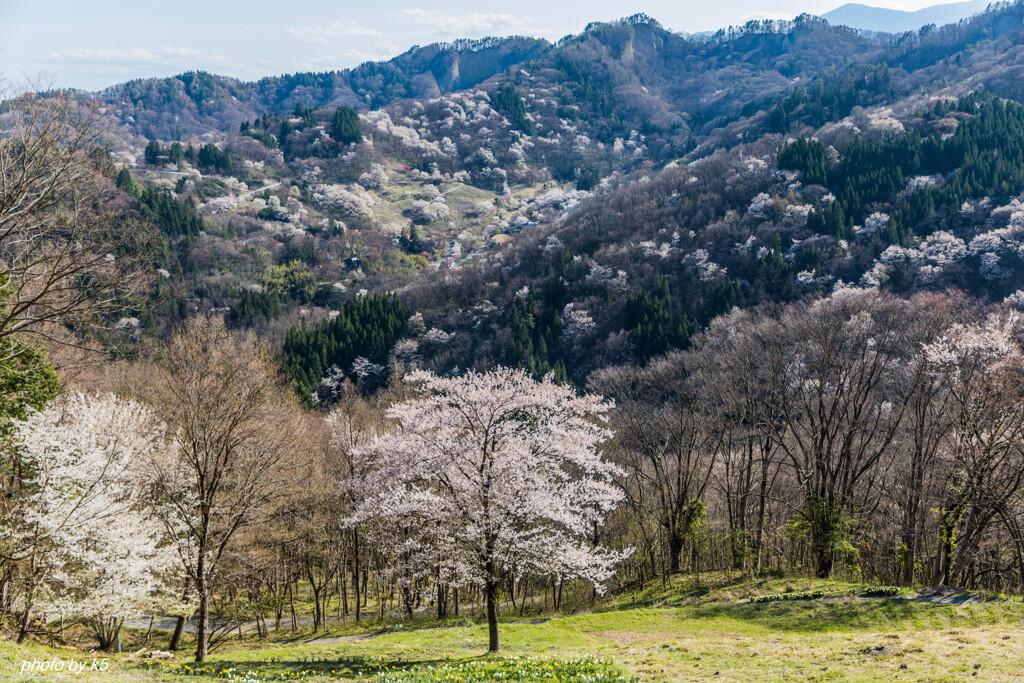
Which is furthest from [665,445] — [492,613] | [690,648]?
[690,648]

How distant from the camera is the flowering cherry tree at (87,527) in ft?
68.4

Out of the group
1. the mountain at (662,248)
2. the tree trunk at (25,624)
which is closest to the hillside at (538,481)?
the tree trunk at (25,624)

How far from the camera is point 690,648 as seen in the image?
16219 mm

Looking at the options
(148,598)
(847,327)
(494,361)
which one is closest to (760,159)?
(494,361)

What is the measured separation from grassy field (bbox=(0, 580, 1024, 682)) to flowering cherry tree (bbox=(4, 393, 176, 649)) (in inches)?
96.1

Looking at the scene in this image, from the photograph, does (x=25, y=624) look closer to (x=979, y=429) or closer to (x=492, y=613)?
(x=492, y=613)

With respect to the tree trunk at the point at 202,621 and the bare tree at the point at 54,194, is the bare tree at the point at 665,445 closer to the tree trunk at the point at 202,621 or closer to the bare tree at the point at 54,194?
the tree trunk at the point at 202,621

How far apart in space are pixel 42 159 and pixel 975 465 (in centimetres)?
3058

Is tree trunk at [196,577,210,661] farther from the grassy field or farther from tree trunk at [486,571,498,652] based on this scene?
tree trunk at [486,571,498,652]

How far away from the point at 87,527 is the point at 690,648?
66.8ft

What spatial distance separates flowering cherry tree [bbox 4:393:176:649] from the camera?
2084cm

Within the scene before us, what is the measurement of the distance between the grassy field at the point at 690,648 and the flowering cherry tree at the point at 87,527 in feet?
8.01

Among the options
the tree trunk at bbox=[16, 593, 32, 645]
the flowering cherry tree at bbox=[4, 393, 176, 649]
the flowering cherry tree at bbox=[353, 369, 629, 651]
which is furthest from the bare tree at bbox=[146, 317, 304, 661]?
the flowering cherry tree at bbox=[353, 369, 629, 651]

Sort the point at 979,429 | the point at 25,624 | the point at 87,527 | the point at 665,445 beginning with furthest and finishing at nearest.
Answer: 1. the point at 665,445
2. the point at 979,429
3. the point at 87,527
4. the point at 25,624
